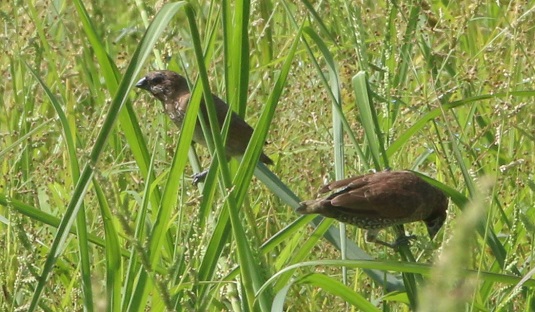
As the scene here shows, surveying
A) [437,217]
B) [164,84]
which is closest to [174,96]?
[164,84]

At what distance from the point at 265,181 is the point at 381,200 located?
0.37m

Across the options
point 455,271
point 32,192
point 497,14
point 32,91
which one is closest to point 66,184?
point 32,192

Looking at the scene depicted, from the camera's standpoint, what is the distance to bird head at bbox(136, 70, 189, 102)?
13.2 ft

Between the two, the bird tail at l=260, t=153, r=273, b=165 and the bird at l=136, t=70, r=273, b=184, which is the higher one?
the bird at l=136, t=70, r=273, b=184

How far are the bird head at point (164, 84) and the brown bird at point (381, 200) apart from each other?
138cm

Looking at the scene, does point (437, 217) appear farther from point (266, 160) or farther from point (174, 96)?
point (174, 96)

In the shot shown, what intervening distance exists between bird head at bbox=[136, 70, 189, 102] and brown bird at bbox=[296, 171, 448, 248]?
1382 millimetres

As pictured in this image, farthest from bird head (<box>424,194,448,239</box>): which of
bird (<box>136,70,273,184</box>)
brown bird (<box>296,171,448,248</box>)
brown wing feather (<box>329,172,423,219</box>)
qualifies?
bird (<box>136,70,273,184</box>)

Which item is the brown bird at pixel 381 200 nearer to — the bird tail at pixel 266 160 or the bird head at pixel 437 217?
the bird head at pixel 437 217

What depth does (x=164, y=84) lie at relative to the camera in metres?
4.05

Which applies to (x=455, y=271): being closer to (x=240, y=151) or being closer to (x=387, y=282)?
(x=387, y=282)

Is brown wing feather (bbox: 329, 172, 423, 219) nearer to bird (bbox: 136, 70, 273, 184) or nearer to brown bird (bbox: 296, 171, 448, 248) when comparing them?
brown bird (bbox: 296, 171, 448, 248)

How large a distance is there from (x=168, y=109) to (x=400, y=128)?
37.6 inches

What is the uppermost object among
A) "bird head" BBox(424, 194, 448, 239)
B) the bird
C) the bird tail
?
the bird
